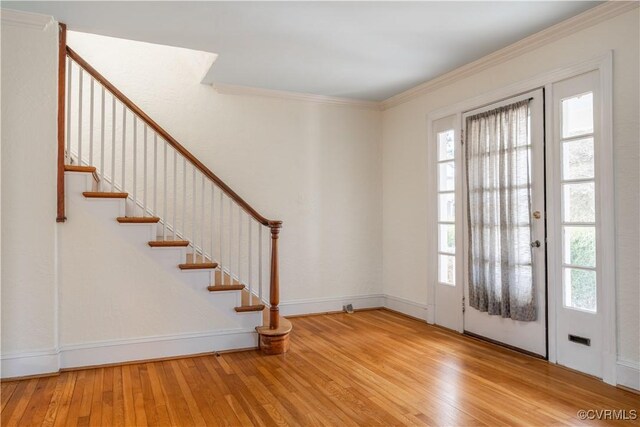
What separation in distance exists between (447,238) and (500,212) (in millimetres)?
854

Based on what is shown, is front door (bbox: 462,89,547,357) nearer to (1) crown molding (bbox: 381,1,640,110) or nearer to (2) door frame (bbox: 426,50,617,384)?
(2) door frame (bbox: 426,50,617,384)

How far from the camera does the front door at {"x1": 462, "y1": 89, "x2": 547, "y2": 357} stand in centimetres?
341

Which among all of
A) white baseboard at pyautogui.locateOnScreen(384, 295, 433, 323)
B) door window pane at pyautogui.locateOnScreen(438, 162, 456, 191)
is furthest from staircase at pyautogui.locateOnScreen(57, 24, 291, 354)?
door window pane at pyautogui.locateOnScreen(438, 162, 456, 191)

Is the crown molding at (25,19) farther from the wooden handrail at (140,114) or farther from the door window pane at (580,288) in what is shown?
the door window pane at (580,288)

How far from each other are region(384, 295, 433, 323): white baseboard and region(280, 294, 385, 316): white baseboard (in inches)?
6.3

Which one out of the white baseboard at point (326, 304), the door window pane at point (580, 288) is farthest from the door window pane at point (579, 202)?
the white baseboard at point (326, 304)

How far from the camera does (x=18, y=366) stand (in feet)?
9.80

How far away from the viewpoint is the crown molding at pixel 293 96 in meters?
4.71

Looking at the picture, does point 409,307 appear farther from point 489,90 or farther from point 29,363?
point 29,363

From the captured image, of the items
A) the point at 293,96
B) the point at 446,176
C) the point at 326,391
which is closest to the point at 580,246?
the point at 446,176

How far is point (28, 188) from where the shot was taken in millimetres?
3068

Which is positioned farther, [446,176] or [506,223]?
[446,176]

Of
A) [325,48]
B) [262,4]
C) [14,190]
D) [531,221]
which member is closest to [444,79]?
[325,48]

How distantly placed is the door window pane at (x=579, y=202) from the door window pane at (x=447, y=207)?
122cm
